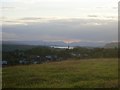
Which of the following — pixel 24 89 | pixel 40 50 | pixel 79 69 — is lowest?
pixel 24 89

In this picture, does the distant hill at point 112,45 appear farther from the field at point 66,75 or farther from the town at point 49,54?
the field at point 66,75

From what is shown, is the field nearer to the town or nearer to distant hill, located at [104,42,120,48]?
the town

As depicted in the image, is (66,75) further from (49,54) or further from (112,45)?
(112,45)

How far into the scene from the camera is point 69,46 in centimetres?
629

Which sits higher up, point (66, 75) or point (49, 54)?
point (49, 54)

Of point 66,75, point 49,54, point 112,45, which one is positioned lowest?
point 66,75

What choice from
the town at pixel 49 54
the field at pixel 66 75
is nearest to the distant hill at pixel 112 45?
the town at pixel 49 54

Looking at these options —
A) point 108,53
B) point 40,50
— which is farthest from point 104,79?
point 40,50

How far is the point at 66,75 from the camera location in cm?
598

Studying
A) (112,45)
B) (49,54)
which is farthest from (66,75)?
(112,45)

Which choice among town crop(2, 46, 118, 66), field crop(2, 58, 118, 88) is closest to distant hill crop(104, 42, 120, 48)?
town crop(2, 46, 118, 66)

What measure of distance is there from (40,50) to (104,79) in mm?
1598

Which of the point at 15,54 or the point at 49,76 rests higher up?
the point at 15,54

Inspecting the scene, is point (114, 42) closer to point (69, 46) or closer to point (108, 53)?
point (108, 53)
